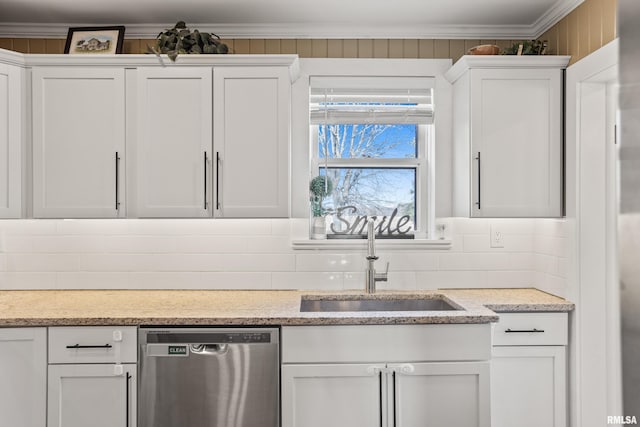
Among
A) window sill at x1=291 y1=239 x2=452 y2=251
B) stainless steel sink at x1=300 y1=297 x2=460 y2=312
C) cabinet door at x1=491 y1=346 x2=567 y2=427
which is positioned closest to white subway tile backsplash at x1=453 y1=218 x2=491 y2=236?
window sill at x1=291 y1=239 x2=452 y2=251

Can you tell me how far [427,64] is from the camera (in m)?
2.87

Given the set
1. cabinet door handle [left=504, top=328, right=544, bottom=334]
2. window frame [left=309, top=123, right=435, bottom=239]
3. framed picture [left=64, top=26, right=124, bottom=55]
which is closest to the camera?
cabinet door handle [left=504, top=328, right=544, bottom=334]

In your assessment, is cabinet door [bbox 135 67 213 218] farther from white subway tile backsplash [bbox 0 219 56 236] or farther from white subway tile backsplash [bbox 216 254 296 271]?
white subway tile backsplash [bbox 0 219 56 236]

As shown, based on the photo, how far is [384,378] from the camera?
216 cm

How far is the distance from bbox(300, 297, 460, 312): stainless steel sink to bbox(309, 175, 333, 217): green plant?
556mm

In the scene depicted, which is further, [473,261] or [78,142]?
[473,261]

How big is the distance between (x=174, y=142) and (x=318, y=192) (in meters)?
0.89

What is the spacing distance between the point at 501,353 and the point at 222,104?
192cm

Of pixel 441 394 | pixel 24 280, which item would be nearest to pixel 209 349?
pixel 441 394

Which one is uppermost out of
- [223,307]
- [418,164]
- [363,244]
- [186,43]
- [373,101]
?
[186,43]

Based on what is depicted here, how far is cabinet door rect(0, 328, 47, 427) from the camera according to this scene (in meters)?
2.15

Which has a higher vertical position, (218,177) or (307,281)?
(218,177)

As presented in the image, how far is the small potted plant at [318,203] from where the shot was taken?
2.92m

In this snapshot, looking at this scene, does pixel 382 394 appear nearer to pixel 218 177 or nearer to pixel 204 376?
pixel 204 376
